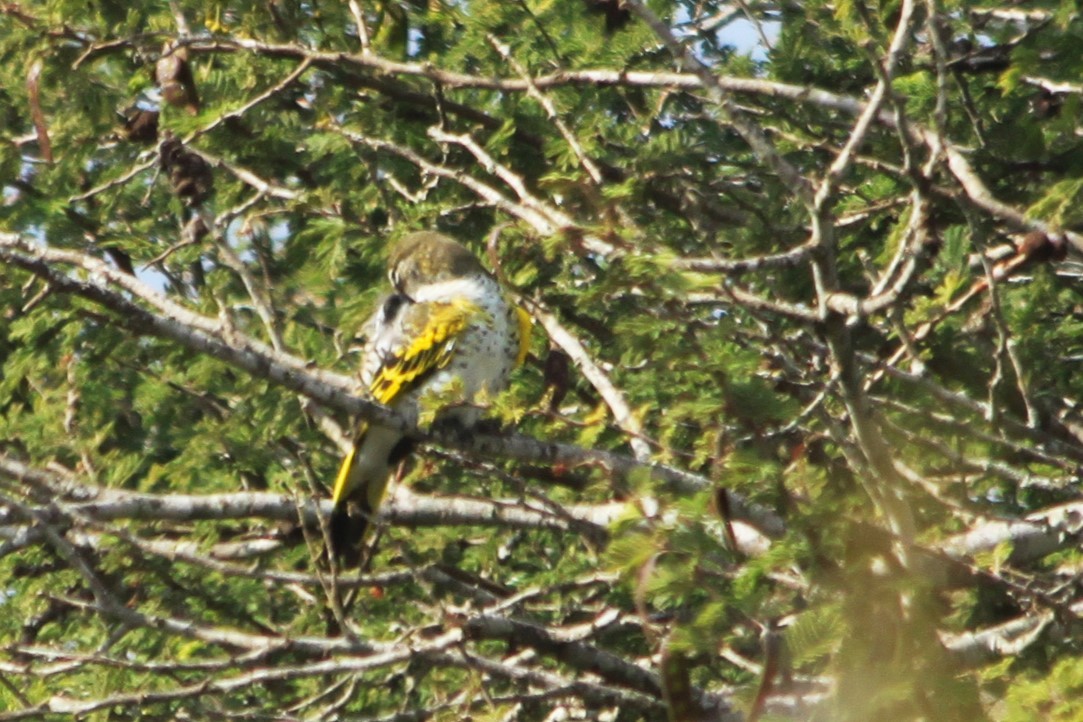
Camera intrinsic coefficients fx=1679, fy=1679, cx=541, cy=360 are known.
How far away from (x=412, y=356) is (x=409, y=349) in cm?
3

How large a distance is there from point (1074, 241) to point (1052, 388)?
1.54m

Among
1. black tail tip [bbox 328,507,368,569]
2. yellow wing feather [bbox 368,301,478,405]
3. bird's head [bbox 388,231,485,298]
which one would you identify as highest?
bird's head [bbox 388,231,485,298]

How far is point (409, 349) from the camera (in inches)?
258

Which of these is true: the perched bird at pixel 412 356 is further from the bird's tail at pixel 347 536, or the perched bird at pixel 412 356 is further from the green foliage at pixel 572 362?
the green foliage at pixel 572 362

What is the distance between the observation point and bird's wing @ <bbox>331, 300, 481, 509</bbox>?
6527mm

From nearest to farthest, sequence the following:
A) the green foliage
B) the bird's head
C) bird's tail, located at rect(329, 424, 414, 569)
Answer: the green foliage
bird's tail, located at rect(329, 424, 414, 569)
the bird's head

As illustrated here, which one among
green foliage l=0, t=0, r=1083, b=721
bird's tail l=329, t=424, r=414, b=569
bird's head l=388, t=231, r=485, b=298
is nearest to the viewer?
green foliage l=0, t=0, r=1083, b=721

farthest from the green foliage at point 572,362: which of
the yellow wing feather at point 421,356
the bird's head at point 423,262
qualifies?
the yellow wing feather at point 421,356

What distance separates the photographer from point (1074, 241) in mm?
4832

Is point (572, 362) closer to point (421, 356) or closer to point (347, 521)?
point (421, 356)

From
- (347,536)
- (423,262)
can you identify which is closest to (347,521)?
(347,536)

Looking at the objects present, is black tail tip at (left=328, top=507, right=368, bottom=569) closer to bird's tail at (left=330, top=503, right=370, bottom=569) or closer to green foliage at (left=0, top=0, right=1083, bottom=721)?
bird's tail at (left=330, top=503, right=370, bottom=569)

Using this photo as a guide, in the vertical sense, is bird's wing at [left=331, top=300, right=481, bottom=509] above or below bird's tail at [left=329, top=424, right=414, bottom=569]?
above

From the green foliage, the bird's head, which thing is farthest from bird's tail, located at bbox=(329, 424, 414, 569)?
the bird's head
